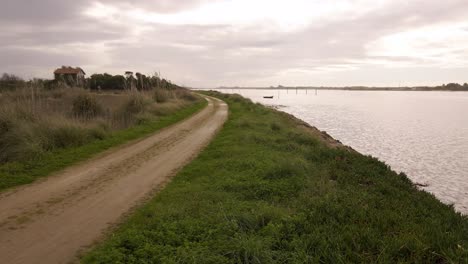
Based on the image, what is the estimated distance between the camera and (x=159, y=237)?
18.4 ft

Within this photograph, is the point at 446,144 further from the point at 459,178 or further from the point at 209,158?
the point at 209,158

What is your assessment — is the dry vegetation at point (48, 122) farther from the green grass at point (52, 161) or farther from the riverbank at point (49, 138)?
the green grass at point (52, 161)

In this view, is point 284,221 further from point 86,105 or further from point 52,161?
point 86,105

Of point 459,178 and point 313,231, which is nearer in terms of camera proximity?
point 313,231

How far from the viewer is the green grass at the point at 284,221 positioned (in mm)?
5188

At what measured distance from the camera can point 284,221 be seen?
6328 mm

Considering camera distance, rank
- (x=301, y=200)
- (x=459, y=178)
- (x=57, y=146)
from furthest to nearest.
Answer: (x=459, y=178)
(x=57, y=146)
(x=301, y=200)

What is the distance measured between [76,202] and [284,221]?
414 centimetres

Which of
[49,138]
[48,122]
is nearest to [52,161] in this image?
[49,138]

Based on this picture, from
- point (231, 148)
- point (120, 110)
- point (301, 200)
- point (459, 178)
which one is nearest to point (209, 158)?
point (231, 148)

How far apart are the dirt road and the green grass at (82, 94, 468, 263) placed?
1.52 ft

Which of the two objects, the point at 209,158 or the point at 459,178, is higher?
the point at 209,158

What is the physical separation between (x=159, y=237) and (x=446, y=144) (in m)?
21.9

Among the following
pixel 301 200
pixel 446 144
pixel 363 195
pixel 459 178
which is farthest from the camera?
pixel 446 144
